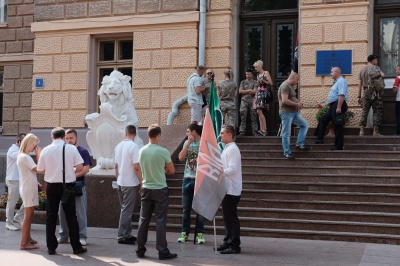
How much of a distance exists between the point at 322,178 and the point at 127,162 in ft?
13.3

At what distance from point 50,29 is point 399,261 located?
40.4 feet

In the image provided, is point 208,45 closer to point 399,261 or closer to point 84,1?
point 84,1

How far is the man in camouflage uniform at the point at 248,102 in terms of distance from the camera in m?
14.4

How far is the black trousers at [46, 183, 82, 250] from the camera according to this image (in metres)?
Answer: 8.33

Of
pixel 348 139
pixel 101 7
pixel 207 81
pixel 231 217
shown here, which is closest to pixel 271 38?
pixel 207 81

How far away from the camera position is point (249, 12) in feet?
52.3

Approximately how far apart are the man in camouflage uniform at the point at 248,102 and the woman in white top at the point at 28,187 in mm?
6554

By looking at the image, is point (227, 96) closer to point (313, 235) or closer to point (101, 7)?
point (101, 7)

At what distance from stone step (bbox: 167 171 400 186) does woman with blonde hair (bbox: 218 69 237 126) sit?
2.64m

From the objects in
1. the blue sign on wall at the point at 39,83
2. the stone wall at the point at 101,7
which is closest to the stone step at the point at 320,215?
the stone wall at the point at 101,7

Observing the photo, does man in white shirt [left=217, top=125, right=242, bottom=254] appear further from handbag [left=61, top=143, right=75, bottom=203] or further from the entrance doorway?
the entrance doorway

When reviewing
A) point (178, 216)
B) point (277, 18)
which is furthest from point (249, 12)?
point (178, 216)

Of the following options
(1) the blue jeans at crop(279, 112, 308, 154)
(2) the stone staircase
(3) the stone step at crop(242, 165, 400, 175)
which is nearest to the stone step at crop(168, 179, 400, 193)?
(2) the stone staircase

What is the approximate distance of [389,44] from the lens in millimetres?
14789
